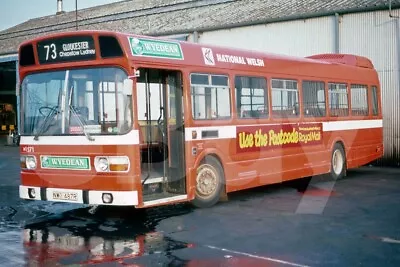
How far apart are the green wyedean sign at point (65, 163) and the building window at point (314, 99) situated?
6055 mm

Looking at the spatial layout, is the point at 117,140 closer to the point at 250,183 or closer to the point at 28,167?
the point at 28,167

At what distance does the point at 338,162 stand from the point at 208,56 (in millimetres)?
5972

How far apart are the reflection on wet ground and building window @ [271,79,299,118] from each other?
10.3ft

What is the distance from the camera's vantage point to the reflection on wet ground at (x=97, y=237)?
23.4 feet

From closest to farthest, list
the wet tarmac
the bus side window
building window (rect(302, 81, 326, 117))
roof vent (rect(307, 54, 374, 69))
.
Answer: the wet tarmac
building window (rect(302, 81, 326, 117))
roof vent (rect(307, 54, 374, 69))
the bus side window

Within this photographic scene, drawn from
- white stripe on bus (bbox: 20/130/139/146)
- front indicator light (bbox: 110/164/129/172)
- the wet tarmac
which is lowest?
the wet tarmac

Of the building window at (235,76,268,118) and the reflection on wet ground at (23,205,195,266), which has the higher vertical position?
the building window at (235,76,268,118)

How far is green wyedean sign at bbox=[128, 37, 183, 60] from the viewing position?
915 cm

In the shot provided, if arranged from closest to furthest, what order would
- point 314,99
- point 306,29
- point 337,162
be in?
point 314,99 < point 337,162 < point 306,29

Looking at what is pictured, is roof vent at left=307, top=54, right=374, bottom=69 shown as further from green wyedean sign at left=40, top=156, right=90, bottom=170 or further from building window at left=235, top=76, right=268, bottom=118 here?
green wyedean sign at left=40, top=156, right=90, bottom=170

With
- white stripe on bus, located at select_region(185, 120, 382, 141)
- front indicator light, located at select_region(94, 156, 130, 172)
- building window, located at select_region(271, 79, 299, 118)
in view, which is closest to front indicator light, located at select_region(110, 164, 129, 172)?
front indicator light, located at select_region(94, 156, 130, 172)

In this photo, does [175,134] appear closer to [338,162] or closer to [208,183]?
[208,183]

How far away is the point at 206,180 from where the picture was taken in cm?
1056

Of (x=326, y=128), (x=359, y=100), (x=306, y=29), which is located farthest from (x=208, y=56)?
(x=306, y=29)
